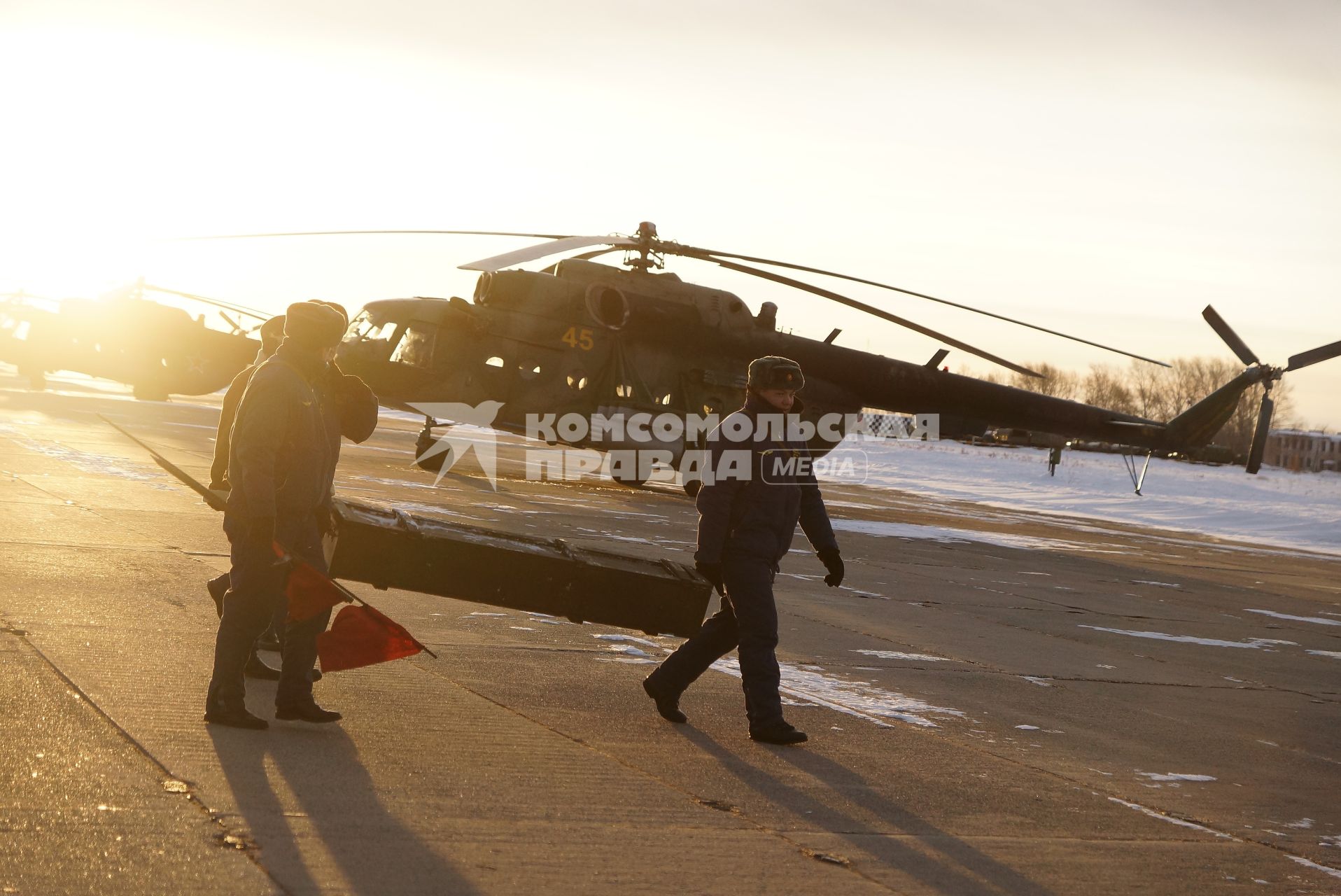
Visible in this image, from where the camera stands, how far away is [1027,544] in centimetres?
1939

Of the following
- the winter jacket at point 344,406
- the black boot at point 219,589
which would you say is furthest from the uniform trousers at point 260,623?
the black boot at point 219,589

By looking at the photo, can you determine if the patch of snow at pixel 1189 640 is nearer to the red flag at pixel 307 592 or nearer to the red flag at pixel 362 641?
the red flag at pixel 362 641

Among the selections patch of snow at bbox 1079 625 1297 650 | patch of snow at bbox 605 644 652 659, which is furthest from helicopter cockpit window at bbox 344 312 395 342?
patch of snow at bbox 605 644 652 659

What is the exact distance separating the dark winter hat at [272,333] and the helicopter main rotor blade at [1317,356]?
58.5 feet

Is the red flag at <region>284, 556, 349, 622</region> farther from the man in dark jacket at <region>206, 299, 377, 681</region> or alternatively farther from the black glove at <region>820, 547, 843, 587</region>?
the black glove at <region>820, 547, 843, 587</region>

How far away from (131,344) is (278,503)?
33.1 m

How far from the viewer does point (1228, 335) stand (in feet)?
71.1

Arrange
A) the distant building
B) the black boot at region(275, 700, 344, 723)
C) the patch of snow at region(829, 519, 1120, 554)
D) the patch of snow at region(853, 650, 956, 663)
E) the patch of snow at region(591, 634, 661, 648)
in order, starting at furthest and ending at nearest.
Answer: the distant building, the patch of snow at region(829, 519, 1120, 554), the patch of snow at region(853, 650, 956, 663), the patch of snow at region(591, 634, 661, 648), the black boot at region(275, 700, 344, 723)

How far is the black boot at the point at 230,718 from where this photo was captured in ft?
17.8

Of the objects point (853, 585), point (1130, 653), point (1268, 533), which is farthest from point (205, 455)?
point (1268, 533)

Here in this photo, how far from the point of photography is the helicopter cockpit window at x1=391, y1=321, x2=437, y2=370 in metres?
19.7

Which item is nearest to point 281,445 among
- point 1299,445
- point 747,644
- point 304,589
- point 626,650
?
point 304,589

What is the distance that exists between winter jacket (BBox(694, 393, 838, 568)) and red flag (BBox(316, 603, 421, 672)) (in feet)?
5.07

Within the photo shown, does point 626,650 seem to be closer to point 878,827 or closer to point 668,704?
point 668,704
